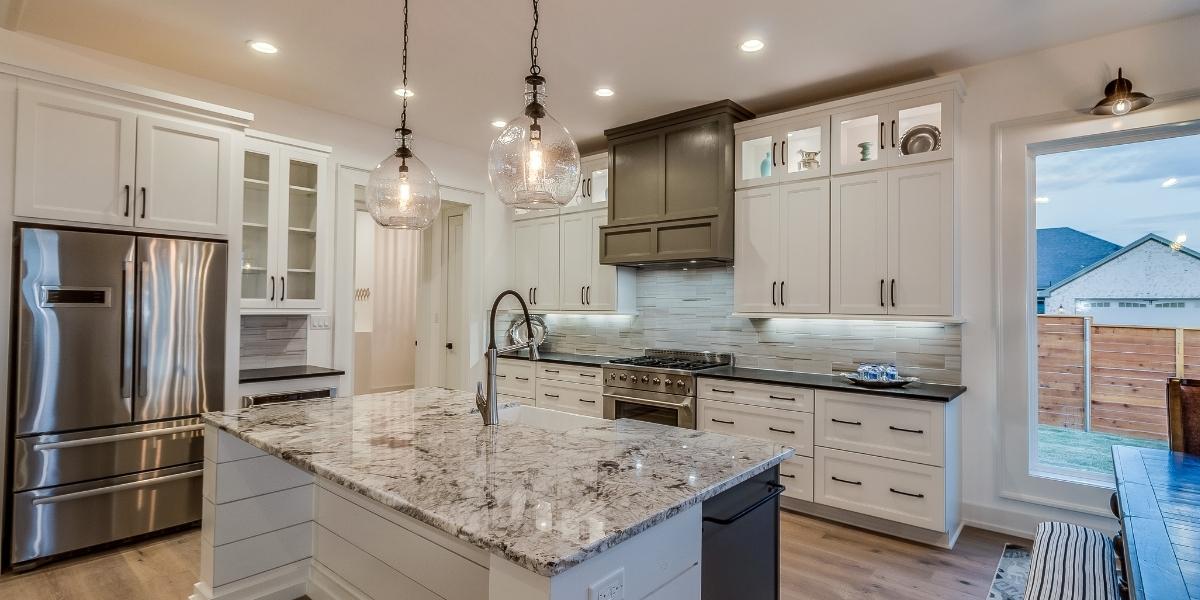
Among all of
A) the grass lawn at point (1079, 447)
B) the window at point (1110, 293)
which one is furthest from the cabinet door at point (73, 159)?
the grass lawn at point (1079, 447)

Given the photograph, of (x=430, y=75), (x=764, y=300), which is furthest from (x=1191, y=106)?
(x=430, y=75)

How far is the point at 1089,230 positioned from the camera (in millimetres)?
3289

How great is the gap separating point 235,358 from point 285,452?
2176 millimetres

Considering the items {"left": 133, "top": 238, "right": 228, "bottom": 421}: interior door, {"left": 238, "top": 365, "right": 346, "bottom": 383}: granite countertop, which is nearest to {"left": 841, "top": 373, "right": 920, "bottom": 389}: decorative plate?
{"left": 238, "top": 365, "right": 346, "bottom": 383}: granite countertop

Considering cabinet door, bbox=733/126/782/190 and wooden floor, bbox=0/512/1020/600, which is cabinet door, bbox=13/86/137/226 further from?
cabinet door, bbox=733/126/782/190

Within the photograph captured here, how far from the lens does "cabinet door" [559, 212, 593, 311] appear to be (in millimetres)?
5023

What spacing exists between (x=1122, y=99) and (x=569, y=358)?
395 centimetres

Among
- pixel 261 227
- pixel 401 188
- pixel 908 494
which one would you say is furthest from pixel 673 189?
pixel 261 227

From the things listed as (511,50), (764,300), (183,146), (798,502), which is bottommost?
(798,502)

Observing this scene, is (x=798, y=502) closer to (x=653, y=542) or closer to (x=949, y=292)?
(x=949, y=292)

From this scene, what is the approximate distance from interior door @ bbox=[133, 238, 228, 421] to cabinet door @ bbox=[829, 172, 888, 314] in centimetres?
380

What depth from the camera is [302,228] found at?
411 centimetres

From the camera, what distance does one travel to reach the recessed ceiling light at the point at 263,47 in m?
3.21

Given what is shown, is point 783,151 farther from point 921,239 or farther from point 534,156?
point 534,156
